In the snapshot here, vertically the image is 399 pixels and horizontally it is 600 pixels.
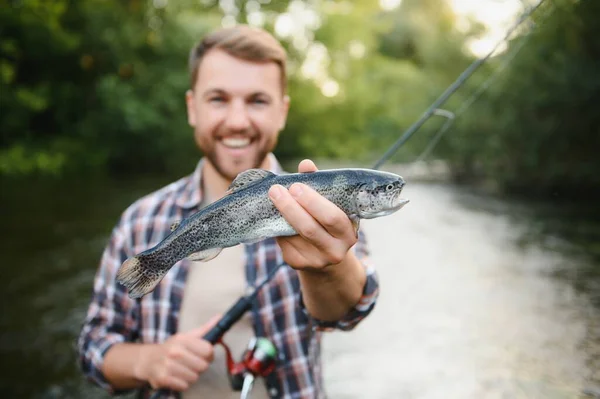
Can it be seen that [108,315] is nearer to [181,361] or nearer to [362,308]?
[181,361]

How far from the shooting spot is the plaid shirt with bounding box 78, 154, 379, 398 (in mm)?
2623

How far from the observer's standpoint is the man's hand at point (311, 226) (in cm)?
160

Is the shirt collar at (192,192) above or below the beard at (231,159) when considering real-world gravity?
below

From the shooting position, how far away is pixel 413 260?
395 inches

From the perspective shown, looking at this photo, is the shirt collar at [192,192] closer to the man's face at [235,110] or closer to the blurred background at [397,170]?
the man's face at [235,110]

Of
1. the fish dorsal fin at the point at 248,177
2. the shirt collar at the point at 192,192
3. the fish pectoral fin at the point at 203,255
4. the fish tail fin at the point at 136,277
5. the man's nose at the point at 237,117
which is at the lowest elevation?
the fish tail fin at the point at 136,277

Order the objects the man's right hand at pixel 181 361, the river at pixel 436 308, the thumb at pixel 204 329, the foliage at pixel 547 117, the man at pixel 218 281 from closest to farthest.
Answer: the man's right hand at pixel 181 361
the thumb at pixel 204 329
the man at pixel 218 281
the river at pixel 436 308
the foliage at pixel 547 117

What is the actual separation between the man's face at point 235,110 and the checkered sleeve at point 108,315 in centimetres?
68

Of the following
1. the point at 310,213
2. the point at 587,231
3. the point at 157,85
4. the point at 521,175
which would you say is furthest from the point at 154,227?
the point at 157,85

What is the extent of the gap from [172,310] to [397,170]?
2117 cm

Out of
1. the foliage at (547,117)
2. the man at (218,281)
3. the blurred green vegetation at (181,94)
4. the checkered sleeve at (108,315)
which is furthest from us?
the blurred green vegetation at (181,94)

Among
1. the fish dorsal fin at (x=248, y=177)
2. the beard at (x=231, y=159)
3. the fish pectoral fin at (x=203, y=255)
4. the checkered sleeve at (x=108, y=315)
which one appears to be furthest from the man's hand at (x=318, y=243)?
the checkered sleeve at (x=108, y=315)

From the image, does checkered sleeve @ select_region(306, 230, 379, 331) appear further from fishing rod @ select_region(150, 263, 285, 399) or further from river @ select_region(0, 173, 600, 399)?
river @ select_region(0, 173, 600, 399)

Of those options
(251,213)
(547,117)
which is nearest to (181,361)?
(251,213)
